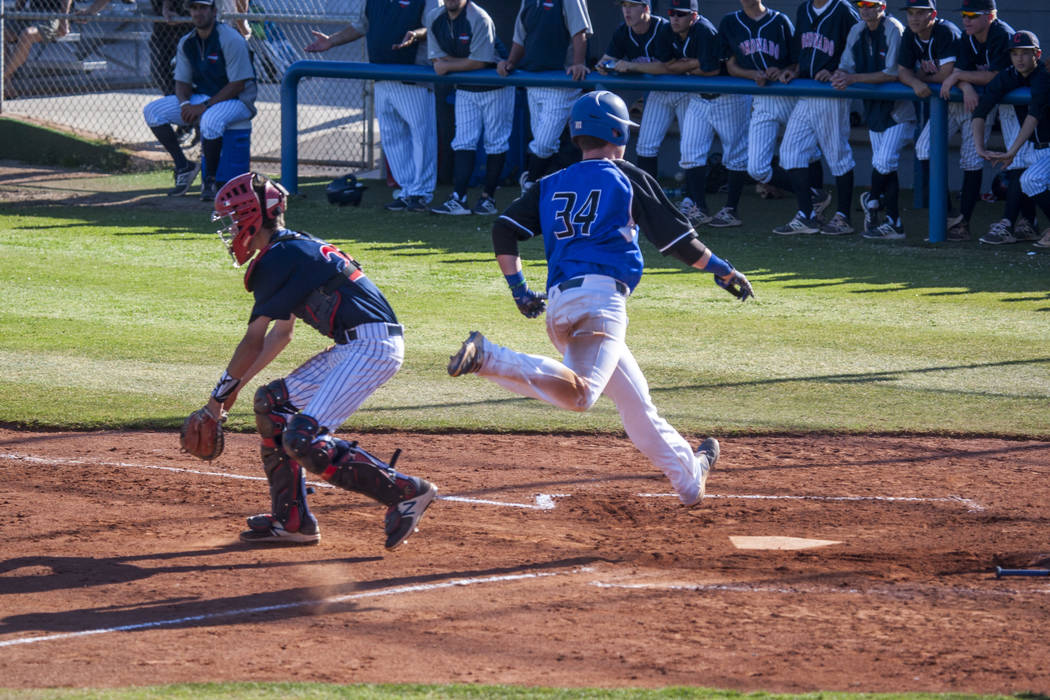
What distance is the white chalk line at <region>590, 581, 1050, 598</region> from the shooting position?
517cm

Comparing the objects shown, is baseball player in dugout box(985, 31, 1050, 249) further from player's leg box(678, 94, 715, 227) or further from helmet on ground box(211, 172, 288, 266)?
helmet on ground box(211, 172, 288, 266)

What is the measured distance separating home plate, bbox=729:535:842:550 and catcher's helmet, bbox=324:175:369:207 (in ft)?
32.2

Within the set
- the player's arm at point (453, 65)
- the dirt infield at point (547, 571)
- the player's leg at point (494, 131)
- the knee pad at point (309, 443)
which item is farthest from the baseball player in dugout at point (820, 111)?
the knee pad at point (309, 443)

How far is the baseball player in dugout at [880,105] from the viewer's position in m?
12.8

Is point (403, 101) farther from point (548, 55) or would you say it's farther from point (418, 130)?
point (548, 55)

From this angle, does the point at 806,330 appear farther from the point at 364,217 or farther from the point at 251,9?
the point at 251,9

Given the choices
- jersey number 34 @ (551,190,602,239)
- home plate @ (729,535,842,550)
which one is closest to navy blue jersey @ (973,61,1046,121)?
home plate @ (729,535,842,550)

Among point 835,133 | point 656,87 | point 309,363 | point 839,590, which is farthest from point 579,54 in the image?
point 839,590

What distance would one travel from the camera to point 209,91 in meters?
15.3

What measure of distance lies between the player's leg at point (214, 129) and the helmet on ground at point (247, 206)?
31.9 ft

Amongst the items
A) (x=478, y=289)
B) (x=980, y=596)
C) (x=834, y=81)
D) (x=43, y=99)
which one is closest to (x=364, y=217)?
(x=478, y=289)

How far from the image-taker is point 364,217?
14.4 metres

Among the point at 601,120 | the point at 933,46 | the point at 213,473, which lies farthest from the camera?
the point at 933,46

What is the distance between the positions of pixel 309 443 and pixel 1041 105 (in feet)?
29.1
